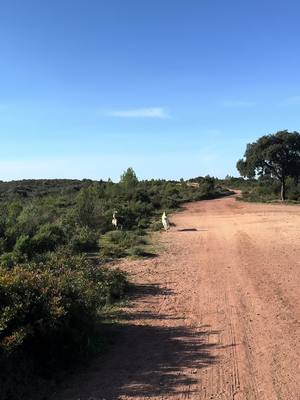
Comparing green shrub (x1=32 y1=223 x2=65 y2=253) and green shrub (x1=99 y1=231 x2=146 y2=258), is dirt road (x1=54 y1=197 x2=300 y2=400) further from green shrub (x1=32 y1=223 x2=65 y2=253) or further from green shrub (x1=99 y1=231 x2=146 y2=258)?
green shrub (x1=32 y1=223 x2=65 y2=253)

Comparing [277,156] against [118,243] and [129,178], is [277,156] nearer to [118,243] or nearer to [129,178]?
[129,178]

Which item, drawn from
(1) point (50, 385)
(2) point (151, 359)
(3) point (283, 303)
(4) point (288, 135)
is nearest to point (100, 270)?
(3) point (283, 303)

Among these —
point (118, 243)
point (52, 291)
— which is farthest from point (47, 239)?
point (52, 291)

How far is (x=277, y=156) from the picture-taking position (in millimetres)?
49000

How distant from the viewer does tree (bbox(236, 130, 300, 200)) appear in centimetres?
4875

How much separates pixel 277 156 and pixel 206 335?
43.3m

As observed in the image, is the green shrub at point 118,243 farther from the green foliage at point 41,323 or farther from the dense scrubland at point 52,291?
the green foliage at point 41,323

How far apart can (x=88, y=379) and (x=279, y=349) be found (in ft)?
8.52

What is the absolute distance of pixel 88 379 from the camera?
20.2 ft

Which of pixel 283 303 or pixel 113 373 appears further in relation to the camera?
pixel 283 303

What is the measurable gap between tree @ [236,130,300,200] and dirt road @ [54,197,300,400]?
35.4m

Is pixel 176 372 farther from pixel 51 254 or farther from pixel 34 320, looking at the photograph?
pixel 51 254

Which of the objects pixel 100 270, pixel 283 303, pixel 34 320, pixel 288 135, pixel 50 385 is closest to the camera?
pixel 50 385

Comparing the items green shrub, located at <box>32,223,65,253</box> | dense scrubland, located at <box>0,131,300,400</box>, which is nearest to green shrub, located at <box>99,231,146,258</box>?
dense scrubland, located at <box>0,131,300,400</box>
